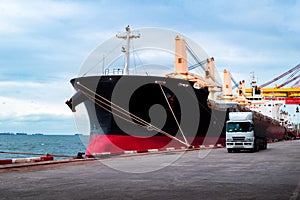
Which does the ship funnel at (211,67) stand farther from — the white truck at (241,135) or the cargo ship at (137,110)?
the white truck at (241,135)

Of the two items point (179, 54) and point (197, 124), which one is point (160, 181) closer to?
point (197, 124)

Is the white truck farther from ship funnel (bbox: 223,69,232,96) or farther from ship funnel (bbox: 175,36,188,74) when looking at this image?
ship funnel (bbox: 223,69,232,96)

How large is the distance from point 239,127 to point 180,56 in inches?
516

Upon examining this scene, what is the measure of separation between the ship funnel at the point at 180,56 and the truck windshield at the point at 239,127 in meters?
11.9

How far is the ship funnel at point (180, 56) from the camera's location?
3703 centimetres

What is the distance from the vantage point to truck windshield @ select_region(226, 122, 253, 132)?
25922 millimetres

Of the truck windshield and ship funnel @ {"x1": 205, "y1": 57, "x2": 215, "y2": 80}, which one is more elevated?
ship funnel @ {"x1": 205, "y1": 57, "x2": 215, "y2": 80}

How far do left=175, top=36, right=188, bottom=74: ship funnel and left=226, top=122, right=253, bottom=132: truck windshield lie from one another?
39.2 ft

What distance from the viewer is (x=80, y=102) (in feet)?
110

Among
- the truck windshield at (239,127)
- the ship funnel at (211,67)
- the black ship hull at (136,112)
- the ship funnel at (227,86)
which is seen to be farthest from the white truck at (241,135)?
the ship funnel at (227,86)

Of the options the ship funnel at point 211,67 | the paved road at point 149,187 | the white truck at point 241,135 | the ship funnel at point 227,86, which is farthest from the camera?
the ship funnel at point 227,86

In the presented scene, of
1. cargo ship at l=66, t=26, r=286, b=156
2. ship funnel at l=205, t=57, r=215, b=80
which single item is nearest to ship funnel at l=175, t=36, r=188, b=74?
cargo ship at l=66, t=26, r=286, b=156

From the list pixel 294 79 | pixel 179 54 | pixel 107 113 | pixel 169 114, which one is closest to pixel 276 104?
pixel 294 79

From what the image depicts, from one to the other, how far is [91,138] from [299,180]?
22.2 m
